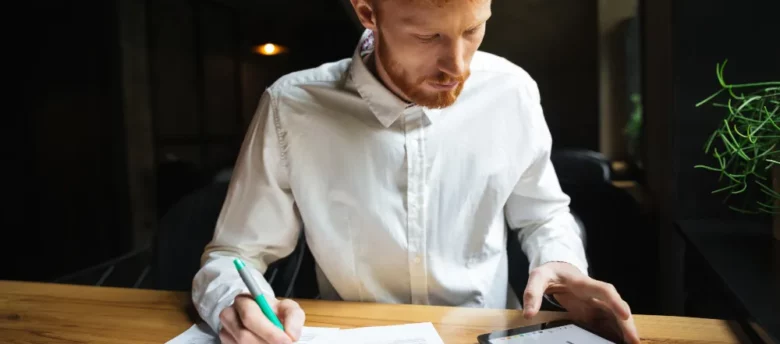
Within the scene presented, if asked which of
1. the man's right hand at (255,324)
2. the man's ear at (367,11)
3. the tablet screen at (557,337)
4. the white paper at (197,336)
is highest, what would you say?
the man's ear at (367,11)

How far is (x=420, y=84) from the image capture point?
938 millimetres

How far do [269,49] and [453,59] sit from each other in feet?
2.34

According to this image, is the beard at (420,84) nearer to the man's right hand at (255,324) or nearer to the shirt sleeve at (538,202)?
the shirt sleeve at (538,202)

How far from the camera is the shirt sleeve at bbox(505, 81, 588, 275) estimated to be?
1.06m

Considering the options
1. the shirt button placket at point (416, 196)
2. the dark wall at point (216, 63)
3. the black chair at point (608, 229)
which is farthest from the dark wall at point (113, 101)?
the black chair at point (608, 229)

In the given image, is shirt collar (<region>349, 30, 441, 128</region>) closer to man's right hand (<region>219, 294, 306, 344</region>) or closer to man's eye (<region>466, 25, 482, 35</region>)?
man's eye (<region>466, 25, 482, 35</region>)

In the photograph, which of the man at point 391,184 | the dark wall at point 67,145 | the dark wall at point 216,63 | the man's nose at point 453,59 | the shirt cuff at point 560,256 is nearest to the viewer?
the man's nose at point 453,59

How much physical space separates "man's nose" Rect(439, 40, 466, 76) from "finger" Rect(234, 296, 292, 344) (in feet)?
1.50

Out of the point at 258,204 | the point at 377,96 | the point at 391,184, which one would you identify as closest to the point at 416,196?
the point at 391,184

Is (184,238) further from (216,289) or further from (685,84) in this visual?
(685,84)

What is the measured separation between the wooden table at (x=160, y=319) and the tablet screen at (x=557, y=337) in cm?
6

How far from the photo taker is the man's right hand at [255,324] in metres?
0.78

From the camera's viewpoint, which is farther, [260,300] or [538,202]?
[538,202]

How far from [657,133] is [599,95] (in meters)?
0.17
